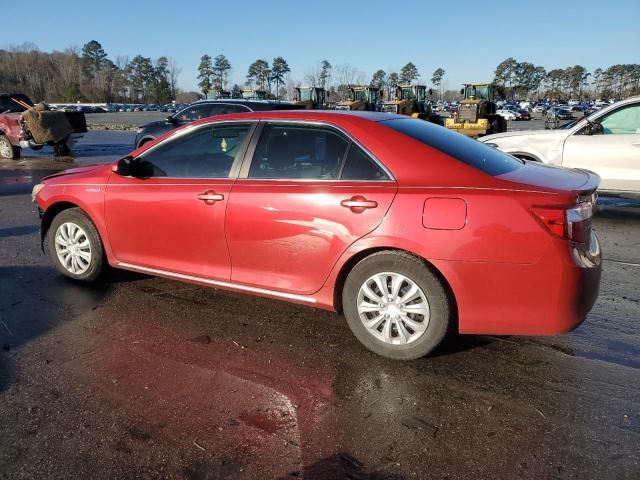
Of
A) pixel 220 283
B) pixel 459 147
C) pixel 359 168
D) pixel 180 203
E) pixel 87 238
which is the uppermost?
pixel 459 147

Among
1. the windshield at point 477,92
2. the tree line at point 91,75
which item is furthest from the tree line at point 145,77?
the windshield at point 477,92

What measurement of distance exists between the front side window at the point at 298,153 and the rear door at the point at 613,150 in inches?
230

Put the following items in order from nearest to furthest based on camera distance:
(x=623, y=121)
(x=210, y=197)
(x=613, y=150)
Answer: (x=210, y=197) < (x=613, y=150) < (x=623, y=121)

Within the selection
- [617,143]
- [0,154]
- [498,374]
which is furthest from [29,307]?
[0,154]

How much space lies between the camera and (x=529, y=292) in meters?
3.05

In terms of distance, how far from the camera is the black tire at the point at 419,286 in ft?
10.6

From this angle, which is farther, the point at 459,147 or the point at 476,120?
the point at 476,120

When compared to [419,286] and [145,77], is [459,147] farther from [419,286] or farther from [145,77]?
[145,77]

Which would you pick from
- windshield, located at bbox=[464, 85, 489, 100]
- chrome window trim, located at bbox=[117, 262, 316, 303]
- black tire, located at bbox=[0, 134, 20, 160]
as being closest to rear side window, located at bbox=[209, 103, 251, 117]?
chrome window trim, located at bbox=[117, 262, 316, 303]

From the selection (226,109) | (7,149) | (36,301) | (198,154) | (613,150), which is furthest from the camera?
(7,149)

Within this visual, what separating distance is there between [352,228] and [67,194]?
290cm

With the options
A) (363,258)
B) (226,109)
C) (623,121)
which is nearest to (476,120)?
(226,109)

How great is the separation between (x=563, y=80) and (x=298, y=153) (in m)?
141

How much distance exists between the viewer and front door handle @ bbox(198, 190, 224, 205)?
3.92 meters
